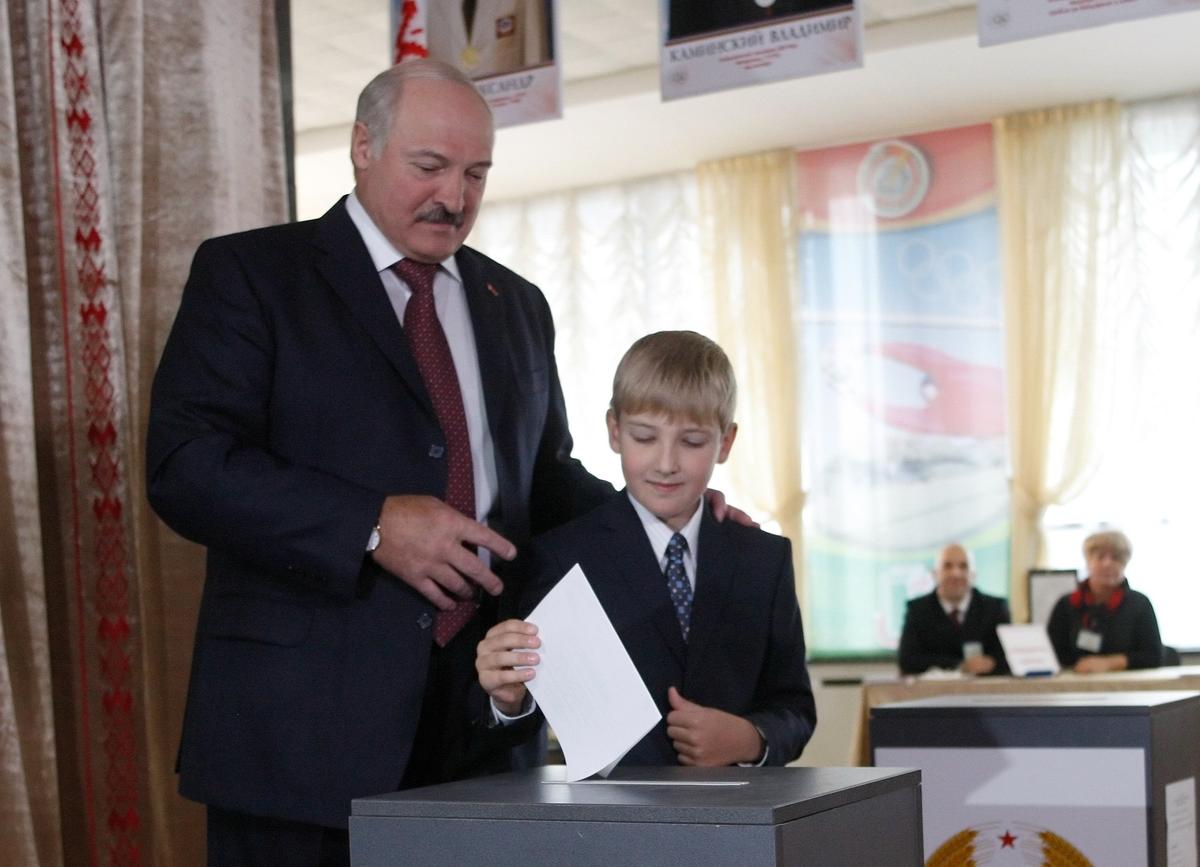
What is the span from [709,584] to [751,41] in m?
2.73

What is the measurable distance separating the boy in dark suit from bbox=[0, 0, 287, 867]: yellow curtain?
974 millimetres

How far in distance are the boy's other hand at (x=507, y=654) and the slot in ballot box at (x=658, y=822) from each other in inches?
5.3

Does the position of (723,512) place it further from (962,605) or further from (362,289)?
(962,605)

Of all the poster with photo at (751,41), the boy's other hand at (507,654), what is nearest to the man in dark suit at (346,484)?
the boy's other hand at (507,654)

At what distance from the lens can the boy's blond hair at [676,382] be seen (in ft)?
6.61

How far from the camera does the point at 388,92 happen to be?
6.89ft

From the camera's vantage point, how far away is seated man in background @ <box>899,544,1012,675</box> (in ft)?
26.0

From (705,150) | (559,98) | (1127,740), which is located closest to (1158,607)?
(705,150)

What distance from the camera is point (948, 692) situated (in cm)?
680

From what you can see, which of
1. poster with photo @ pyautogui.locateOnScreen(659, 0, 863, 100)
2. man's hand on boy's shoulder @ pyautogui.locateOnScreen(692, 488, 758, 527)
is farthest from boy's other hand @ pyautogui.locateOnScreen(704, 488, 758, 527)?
poster with photo @ pyautogui.locateOnScreen(659, 0, 863, 100)

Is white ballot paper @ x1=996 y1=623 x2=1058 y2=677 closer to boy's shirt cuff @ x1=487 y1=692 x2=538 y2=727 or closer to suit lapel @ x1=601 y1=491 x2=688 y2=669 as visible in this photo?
suit lapel @ x1=601 y1=491 x2=688 y2=669

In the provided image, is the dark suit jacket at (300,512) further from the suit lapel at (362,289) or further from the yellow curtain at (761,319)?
the yellow curtain at (761,319)

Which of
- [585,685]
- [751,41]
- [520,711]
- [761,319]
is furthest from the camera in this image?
[761,319]

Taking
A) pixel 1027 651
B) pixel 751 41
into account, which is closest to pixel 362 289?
pixel 751 41
